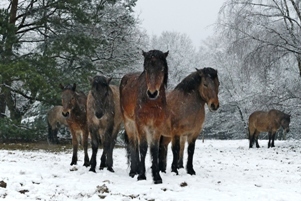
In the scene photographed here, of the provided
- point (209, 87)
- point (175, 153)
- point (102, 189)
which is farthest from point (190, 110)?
point (102, 189)

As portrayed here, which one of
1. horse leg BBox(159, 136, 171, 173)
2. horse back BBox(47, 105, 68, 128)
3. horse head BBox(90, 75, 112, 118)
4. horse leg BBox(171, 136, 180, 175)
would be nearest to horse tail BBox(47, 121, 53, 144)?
horse back BBox(47, 105, 68, 128)

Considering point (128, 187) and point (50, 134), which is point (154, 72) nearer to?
point (128, 187)

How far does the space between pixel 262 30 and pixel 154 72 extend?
12560 mm

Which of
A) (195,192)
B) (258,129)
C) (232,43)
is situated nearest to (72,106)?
(195,192)

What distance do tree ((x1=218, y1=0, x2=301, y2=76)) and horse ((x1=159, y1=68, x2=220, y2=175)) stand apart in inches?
392

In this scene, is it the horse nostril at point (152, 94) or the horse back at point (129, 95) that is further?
the horse back at point (129, 95)

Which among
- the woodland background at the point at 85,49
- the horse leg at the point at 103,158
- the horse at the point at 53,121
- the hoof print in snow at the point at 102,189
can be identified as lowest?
the hoof print in snow at the point at 102,189

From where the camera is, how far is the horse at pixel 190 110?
24.5ft

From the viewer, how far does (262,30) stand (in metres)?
17.4

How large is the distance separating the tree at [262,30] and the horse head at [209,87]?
1004cm

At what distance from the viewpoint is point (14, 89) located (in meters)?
15.9

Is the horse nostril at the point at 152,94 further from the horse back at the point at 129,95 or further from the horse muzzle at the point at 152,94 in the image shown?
the horse back at the point at 129,95

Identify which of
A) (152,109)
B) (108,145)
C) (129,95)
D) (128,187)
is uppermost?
(129,95)

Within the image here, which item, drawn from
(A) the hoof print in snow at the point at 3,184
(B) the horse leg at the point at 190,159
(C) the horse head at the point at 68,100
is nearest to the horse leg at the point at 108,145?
(C) the horse head at the point at 68,100
